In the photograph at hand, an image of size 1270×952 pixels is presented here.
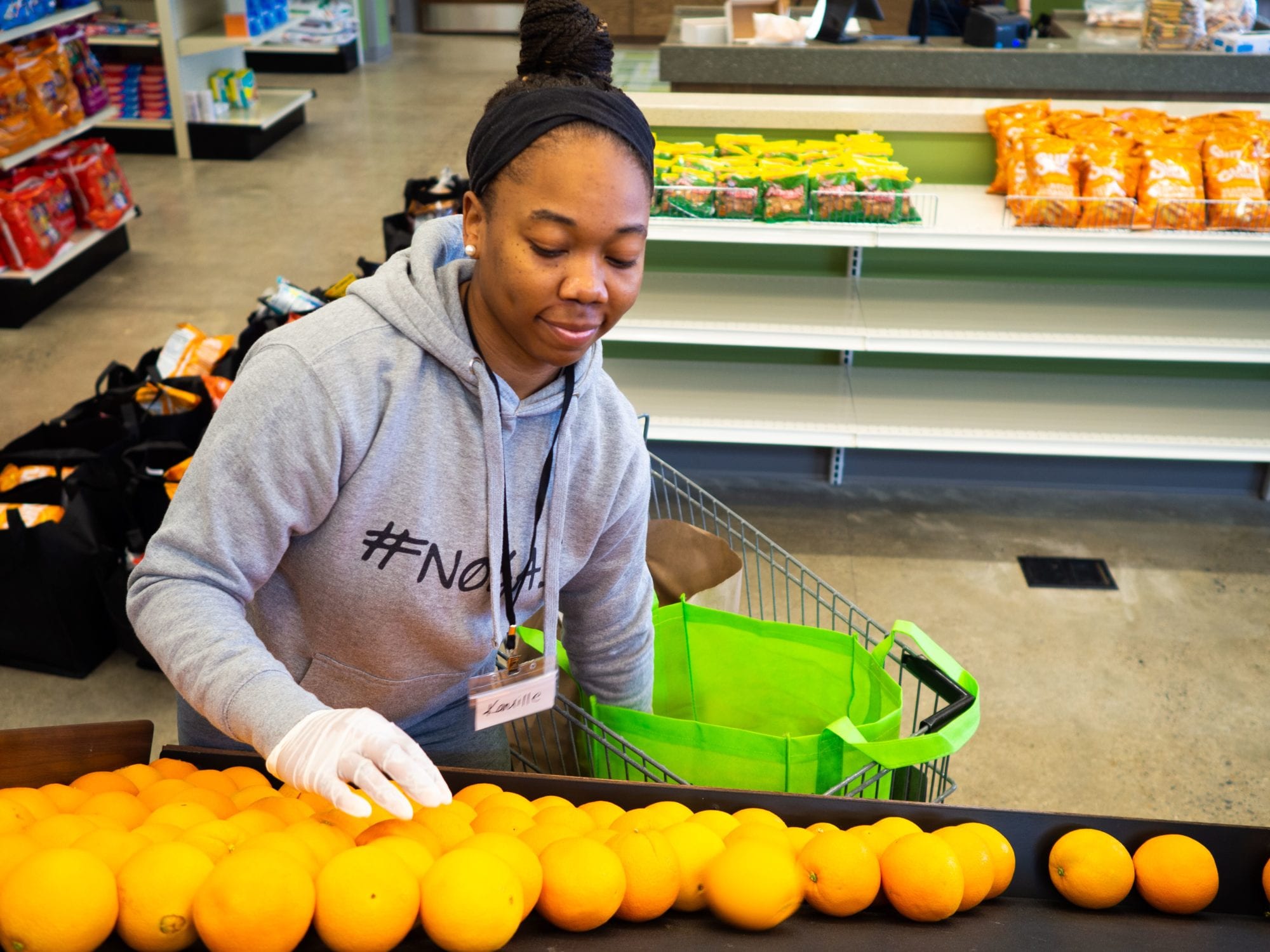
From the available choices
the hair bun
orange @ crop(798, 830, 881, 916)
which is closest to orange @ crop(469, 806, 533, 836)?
orange @ crop(798, 830, 881, 916)

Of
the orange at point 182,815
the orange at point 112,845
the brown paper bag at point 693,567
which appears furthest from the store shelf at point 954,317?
the orange at point 112,845

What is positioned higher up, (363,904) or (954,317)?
(363,904)

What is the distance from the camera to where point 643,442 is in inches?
70.7

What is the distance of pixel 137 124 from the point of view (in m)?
8.90

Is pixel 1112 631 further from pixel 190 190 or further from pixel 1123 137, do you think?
pixel 190 190

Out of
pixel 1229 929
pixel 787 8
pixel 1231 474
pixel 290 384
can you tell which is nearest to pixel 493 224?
pixel 290 384

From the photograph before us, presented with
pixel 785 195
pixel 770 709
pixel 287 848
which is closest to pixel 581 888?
pixel 287 848

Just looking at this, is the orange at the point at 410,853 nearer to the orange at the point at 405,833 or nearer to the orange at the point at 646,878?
the orange at the point at 405,833

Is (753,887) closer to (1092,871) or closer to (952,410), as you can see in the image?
(1092,871)

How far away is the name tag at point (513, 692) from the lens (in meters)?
1.62

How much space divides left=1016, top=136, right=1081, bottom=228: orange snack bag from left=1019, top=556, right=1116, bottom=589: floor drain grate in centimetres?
120

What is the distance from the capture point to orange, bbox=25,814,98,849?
117 centimetres

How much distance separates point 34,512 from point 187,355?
0.92 m

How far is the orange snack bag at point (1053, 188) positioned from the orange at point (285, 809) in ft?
10.8
